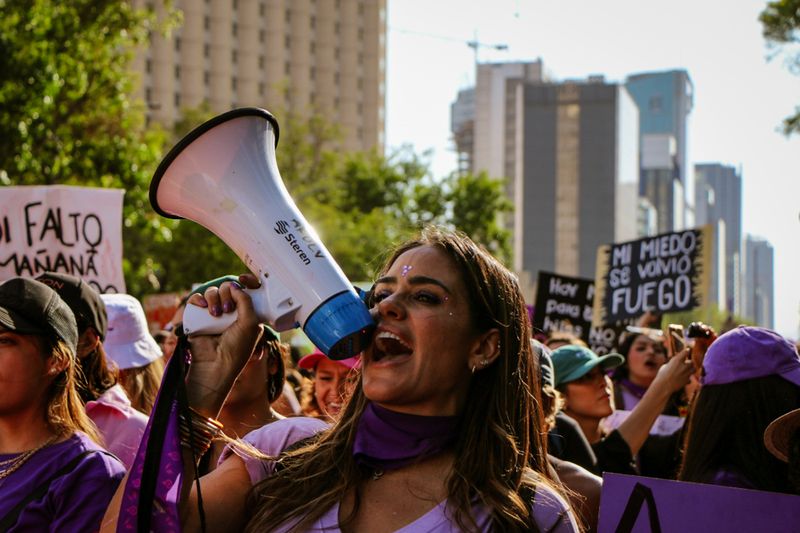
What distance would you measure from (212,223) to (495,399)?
2.43ft

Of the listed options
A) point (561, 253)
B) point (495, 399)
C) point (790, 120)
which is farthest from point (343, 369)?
point (561, 253)

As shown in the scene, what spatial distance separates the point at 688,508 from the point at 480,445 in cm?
58

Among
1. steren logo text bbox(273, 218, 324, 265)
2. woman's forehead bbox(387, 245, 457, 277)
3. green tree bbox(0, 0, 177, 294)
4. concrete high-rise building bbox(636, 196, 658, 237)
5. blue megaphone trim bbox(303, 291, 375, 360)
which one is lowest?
blue megaphone trim bbox(303, 291, 375, 360)

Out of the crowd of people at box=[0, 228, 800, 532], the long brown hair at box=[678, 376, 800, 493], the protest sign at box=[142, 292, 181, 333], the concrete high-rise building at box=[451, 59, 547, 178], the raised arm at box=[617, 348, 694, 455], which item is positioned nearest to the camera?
the crowd of people at box=[0, 228, 800, 532]

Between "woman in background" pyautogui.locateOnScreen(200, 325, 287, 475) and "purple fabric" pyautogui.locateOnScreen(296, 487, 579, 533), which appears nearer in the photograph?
"purple fabric" pyautogui.locateOnScreen(296, 487, 579, 533)

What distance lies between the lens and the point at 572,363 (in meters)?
5.06

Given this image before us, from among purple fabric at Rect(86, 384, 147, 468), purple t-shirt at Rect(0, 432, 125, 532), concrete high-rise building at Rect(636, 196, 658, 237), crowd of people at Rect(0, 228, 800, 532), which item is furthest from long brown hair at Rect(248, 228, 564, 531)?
concrete high-rise building at Rect(636, 196, 658, 237)

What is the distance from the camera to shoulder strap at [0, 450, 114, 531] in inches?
110

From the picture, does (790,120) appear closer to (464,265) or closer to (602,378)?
(602,378)

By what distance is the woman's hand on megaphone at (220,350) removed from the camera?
7.92ft

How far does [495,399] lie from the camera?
2574 millimetres

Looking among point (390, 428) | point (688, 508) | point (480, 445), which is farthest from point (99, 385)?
point (688, 508)

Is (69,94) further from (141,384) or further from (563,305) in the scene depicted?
(141,384)

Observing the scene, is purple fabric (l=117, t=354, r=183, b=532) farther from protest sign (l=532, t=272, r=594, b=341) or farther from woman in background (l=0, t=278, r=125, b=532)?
protest sign (l=532, t=272, r=594, b=341)
